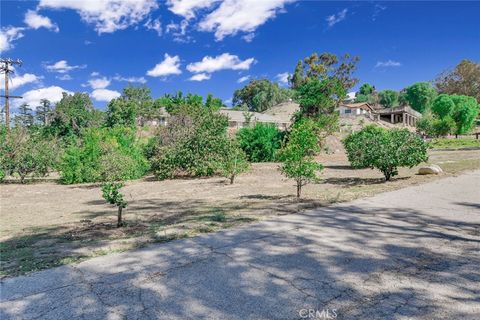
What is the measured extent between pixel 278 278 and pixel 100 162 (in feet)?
47.0

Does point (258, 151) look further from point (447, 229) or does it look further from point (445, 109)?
point (445, 109)

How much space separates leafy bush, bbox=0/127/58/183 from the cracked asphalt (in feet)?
49.8

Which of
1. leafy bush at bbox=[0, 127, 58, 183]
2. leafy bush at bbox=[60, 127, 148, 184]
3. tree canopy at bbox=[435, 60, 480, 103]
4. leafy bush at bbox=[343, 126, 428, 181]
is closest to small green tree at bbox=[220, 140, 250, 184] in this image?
leafy bush at bbox=[343, 126, 428, 181]

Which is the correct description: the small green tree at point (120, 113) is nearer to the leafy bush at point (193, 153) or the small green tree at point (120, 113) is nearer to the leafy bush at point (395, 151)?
the leafy bush at point (193, 153)

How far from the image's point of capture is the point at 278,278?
3680 millimetres

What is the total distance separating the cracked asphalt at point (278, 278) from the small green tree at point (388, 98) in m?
98.0

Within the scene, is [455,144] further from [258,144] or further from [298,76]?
[298,76]

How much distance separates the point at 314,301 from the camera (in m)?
3.16

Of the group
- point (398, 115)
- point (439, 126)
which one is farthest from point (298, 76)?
point (439, 126)

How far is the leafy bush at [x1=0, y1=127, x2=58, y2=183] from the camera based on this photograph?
16.5 metres

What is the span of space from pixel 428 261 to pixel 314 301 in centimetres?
190

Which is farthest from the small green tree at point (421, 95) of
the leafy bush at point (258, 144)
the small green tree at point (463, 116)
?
the leafy bush at point (258, 144)

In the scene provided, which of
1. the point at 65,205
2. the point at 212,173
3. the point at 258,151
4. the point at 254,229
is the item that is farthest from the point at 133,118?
the point at 254,229

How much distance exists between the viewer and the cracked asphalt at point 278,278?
119 inches
